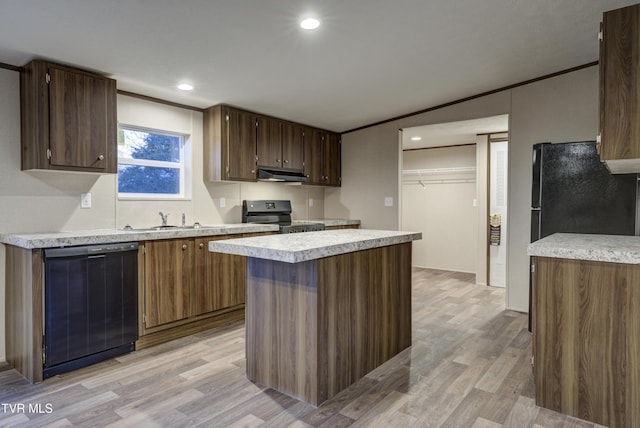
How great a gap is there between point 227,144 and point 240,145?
18 cm

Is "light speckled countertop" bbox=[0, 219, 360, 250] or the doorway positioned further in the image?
the doorway

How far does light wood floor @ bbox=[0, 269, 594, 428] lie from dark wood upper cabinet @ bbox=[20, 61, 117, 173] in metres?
1.52

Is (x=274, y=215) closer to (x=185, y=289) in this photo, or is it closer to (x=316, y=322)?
(x=185, y=289)

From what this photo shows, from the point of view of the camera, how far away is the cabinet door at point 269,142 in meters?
4.41

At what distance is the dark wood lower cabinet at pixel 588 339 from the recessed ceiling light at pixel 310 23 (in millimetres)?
1968

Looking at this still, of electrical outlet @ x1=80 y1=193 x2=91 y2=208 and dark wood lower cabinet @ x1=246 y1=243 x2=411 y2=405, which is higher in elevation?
electrical outlet @ x1=80 y1=193 x2=91 y2=208

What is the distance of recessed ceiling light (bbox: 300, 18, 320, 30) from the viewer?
2.42 meters

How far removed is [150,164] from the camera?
3730mm

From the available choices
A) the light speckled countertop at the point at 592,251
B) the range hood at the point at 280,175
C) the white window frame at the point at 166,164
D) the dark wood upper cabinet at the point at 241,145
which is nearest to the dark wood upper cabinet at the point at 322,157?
the range hood at the point at 280,175

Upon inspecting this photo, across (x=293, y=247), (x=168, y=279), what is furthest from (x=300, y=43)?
(x=168, y=279)

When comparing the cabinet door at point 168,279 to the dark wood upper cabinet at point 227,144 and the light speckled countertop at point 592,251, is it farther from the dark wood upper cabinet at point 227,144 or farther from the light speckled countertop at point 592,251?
the light speckled countertop at point 592,251

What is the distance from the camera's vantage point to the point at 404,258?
2938mm

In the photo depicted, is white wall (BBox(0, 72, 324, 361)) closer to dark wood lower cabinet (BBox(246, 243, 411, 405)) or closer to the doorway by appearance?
dark wood lower cabinet (BBox(246, 243, 411, 405))

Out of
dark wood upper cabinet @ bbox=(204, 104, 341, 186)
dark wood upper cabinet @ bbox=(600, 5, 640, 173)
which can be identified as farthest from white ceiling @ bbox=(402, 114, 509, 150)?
dark wood upper cabinet @ bbox=(600, 5, 640, 173)
